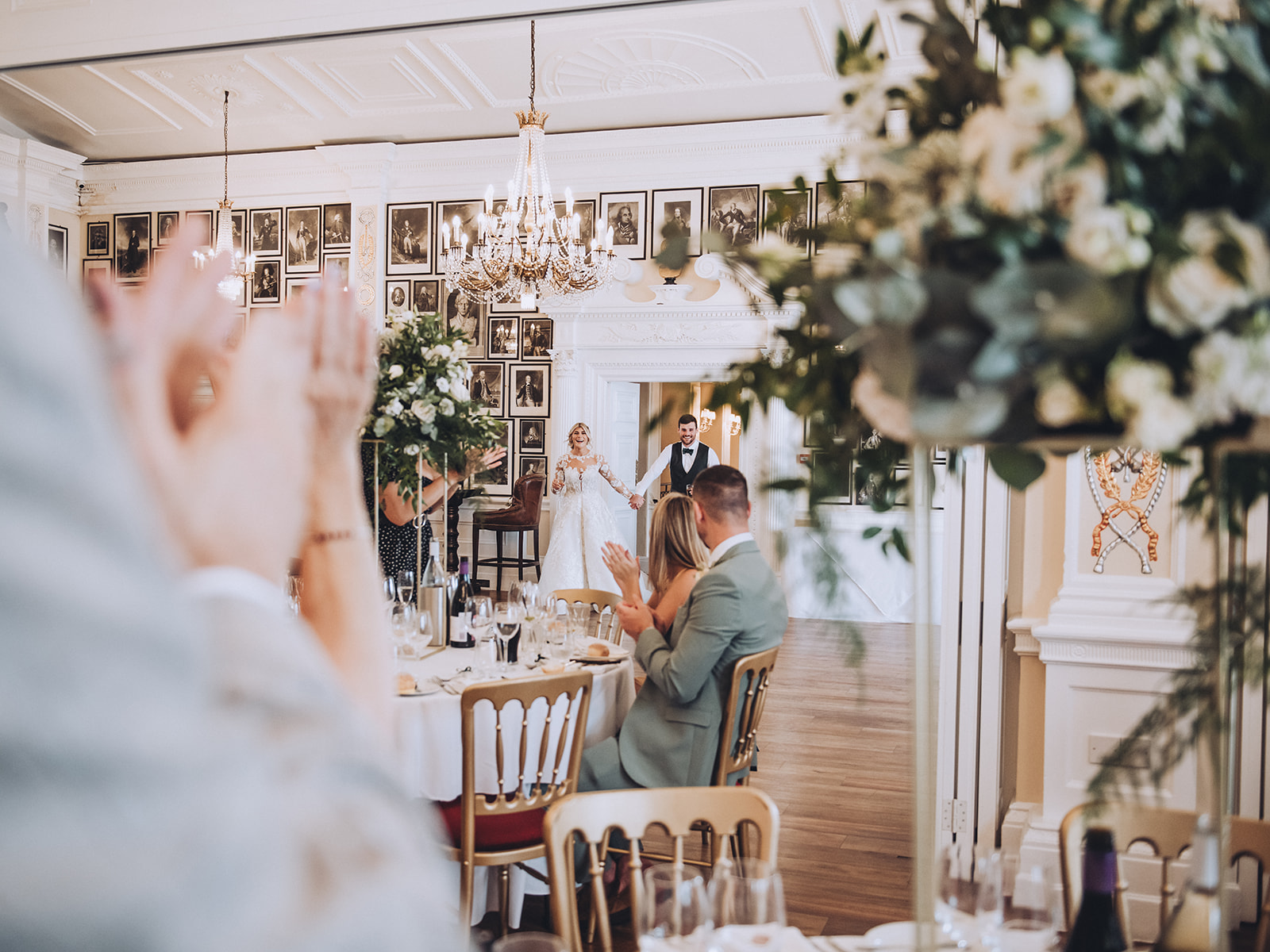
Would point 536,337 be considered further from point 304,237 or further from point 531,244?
point 531,244

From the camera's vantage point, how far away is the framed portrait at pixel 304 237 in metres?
11.1

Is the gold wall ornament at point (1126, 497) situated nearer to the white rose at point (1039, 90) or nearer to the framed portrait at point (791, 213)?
the framed portrait at point (791, 213)

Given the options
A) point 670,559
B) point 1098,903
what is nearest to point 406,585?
point 670,559

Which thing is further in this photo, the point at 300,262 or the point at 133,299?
the point at 300,262

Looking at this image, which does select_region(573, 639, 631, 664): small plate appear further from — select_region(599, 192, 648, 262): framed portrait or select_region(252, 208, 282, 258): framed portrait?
select_region(252, 208, 282, 258): framed portrait

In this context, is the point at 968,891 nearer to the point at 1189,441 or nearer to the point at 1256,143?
the point at 1189,441

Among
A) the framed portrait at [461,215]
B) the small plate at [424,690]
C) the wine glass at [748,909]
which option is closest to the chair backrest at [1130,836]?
the wine glass at [748,909]

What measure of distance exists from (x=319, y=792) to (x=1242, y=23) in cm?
113

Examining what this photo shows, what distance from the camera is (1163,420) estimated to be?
954mm

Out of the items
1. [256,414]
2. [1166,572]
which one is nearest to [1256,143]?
[256,414]

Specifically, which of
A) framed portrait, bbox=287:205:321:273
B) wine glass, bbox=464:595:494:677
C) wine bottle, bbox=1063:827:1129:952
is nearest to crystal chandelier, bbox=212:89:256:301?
framed portrait, bbox=287:205:321:273

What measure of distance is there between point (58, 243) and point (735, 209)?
26.8 ft

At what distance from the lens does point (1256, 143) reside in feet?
2.97

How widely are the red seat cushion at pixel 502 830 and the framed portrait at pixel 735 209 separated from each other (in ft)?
24.3
